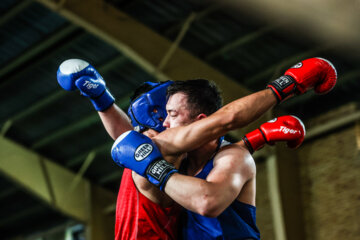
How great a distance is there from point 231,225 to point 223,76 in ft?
20.7

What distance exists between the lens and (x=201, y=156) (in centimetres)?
345

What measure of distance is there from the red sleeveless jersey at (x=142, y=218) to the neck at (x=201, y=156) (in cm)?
24

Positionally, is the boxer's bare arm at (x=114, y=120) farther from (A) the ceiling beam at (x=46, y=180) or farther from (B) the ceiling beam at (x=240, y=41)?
(A) the ceiling beam at (x=46, y=180)

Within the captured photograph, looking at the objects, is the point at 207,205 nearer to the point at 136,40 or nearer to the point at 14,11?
the point at 136,40

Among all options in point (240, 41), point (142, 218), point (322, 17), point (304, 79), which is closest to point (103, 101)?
point (142, 218)

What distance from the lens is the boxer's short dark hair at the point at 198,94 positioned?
11.1 ft

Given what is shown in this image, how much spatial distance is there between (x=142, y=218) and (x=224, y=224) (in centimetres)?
44

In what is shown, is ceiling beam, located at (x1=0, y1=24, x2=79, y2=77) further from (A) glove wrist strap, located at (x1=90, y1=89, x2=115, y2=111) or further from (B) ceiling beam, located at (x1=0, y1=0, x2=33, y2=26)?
(A) glove wrist strap, located at (x1=90, y1=89, x2=115, y2=111)

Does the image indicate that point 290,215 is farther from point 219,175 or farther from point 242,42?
point 219,175

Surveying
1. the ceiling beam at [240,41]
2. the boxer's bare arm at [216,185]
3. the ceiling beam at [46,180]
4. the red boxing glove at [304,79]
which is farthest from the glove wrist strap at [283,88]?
the ceiling beam at [46,180]

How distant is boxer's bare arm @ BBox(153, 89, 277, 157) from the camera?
3082mm

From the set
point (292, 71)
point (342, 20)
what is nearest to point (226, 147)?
point (292, 71)

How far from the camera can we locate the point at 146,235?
323 cm

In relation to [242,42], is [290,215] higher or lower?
lower
